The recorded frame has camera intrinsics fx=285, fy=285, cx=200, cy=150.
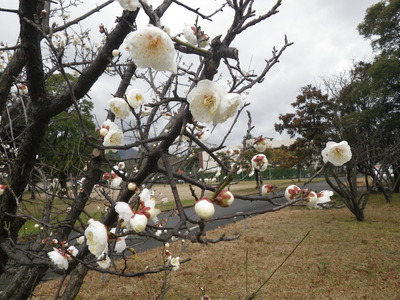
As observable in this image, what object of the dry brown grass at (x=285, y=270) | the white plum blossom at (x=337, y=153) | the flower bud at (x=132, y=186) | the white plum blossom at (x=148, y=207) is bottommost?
the dry brown grass at (x=285, y=270)

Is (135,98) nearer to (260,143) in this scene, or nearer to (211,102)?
(211,102)

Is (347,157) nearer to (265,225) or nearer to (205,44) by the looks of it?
(205,44)

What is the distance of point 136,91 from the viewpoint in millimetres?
1323

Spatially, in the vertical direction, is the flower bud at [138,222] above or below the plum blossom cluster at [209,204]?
below

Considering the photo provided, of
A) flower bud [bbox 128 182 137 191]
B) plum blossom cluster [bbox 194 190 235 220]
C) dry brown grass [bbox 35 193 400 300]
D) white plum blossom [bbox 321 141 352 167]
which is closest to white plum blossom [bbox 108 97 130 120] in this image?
flower bud [bbox 128 182 137 191]

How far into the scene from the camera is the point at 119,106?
4.22 feet

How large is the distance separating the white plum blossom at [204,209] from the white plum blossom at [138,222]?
0.72ft

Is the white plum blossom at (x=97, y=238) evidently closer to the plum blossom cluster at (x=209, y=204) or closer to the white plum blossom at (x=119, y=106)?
the plum blossom cluster at (x=209, y=204)

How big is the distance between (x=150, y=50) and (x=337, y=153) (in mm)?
1240

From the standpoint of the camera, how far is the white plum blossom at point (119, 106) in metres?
1.27

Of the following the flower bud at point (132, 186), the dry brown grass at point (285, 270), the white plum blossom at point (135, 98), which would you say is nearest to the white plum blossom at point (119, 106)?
the white plum blossom at point (135, 98)

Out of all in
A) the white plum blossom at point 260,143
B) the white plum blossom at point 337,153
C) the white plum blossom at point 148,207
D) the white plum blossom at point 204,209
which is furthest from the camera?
the white plum blossom at point 260,143

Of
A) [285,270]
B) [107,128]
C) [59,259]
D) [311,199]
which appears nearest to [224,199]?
[311,199]

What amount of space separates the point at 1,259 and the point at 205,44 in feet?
5.84
